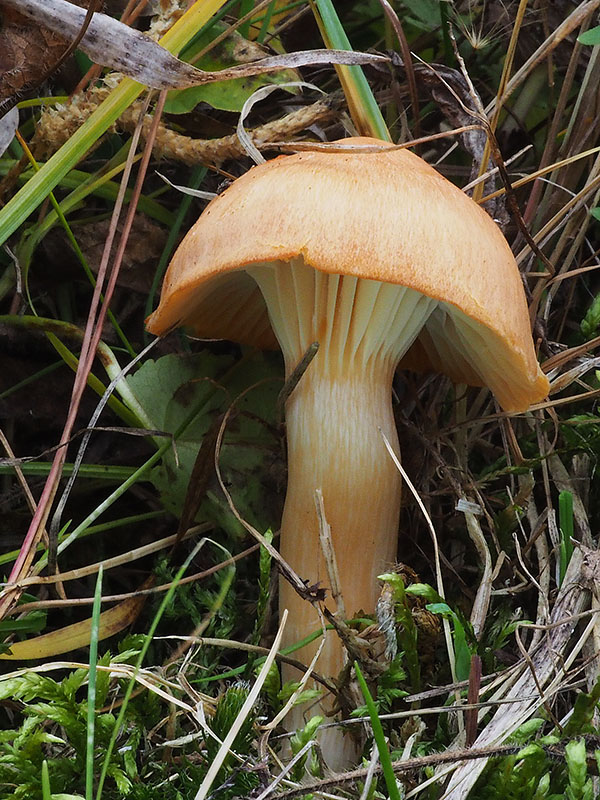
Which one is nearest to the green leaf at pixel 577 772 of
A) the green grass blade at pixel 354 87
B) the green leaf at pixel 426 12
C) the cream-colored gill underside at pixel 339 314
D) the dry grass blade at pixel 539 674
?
the dry grass blade at pixel 539 674

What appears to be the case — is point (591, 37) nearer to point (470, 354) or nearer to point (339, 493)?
point (470, 354)

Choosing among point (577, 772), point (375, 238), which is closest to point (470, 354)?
point (375, 238)

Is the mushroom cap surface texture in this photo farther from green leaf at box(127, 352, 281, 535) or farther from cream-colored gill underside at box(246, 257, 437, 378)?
green leaf at box(127, 352, 281, 535)

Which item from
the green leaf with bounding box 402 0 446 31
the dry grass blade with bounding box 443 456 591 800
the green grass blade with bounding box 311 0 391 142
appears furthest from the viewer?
the green leaf with bounding box 402 0 446 31

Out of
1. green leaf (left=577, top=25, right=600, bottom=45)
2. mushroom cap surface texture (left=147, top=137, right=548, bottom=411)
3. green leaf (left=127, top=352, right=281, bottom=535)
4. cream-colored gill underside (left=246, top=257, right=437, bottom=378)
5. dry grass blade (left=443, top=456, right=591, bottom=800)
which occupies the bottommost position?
dry grass blade (left=443, top=456, right=591, bottom=800)

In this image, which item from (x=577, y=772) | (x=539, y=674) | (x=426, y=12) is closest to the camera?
(x=577, y=772)

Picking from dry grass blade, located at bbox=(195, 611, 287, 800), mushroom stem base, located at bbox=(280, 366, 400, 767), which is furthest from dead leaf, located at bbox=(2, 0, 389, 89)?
dry grass blade, located at bbox=(195, 611, 287, 800)

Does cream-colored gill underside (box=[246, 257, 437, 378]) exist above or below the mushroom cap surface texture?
below
